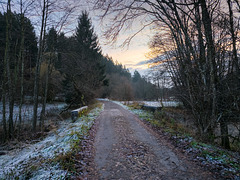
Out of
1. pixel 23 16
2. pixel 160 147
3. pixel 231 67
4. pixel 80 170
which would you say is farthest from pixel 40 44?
pixel 231 67

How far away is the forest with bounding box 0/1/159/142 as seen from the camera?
791 centimetres

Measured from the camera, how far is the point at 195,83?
5410mm

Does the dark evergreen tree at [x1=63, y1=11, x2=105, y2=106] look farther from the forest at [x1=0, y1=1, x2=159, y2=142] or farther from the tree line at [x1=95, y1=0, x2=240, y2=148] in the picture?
the tree line at [x1=95, y1=0, x2=240, y2=148]

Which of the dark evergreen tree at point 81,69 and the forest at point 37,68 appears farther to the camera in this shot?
the dark evergreen tree at point 81,69

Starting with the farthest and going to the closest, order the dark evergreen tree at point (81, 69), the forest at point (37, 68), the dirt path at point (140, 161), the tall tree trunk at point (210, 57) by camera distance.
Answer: the dark evergreen tree at point (81, 69) < the forest at point (37, 68) < the tall tree trunk at point (210, 57) < the dirt path at point (140, 161)

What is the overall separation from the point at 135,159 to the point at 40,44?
28.4 ft

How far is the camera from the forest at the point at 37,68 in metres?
7.91

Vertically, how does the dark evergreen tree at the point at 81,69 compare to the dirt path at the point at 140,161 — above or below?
above

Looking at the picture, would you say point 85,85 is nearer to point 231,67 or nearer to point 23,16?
point 23,16

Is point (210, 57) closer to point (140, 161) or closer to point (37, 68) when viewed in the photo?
point (140, 161)

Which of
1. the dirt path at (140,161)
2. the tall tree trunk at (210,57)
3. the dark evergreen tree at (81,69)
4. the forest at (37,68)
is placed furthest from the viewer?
the dark evergreen tree at (81,69)

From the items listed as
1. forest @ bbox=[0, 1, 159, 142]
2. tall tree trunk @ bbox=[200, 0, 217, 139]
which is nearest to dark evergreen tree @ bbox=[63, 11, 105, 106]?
forest @ bbox=[0, 1, 159, 142]

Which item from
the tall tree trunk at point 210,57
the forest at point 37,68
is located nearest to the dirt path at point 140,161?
the tall tree trunk at point 210,57

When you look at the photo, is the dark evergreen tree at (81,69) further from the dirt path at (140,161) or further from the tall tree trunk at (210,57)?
the tall tree trunk at (210,57)
